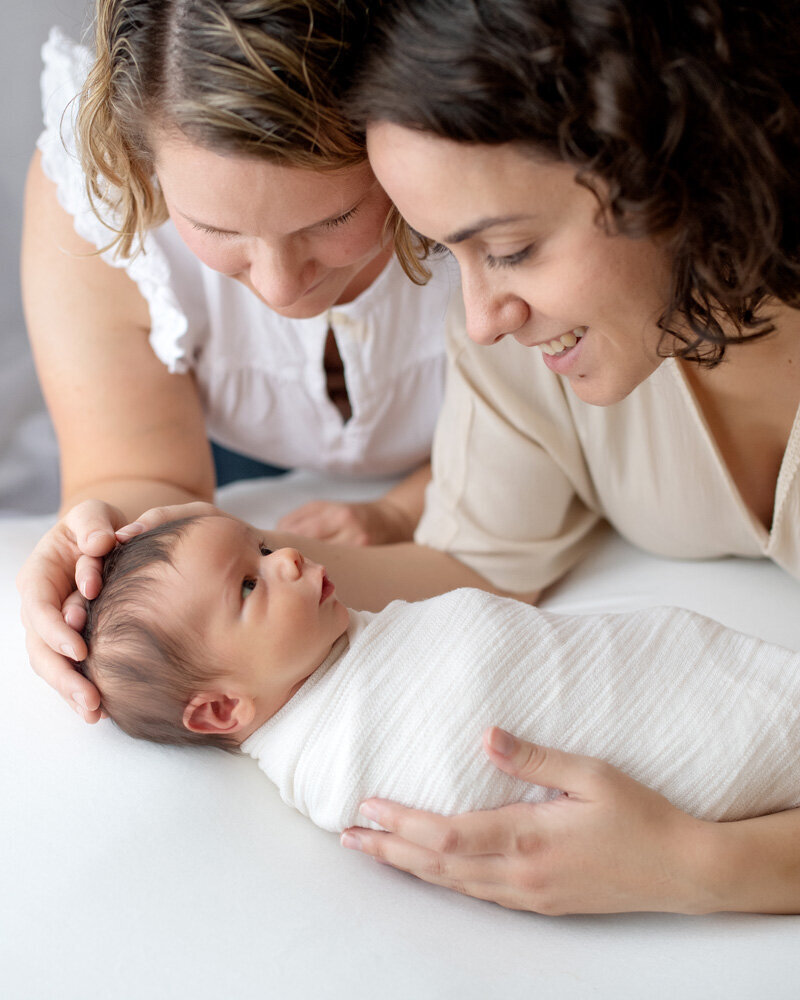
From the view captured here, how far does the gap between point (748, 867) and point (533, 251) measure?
23.3 inches

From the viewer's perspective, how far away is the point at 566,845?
3.14 ft

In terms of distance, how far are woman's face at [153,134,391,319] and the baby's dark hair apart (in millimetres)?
297

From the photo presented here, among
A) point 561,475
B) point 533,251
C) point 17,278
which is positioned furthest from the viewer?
point 17,278

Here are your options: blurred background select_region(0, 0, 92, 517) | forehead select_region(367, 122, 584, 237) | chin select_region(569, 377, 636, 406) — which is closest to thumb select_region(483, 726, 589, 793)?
chin select_region(569, 377, 636, 406)

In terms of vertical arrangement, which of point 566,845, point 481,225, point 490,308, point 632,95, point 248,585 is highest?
point 632,95

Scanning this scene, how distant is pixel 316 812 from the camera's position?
3.44 feet

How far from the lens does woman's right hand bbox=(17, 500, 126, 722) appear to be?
1.06 m

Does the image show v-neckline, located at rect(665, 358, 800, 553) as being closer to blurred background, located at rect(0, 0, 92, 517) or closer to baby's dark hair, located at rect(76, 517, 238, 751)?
baby's dark hair, located at rect(76, 517, 238, 751)

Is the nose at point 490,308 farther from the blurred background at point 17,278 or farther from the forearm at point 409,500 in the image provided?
A: the blurred background at point 17,278

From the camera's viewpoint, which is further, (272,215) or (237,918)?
(272,215)

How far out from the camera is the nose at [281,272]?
1.11 metres

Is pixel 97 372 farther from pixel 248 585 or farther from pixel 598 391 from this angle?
pixel 598 391

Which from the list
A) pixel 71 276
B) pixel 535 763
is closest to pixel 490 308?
pixel 535 763

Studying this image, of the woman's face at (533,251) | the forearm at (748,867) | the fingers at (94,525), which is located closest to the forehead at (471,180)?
the woman's face at (533,251)
